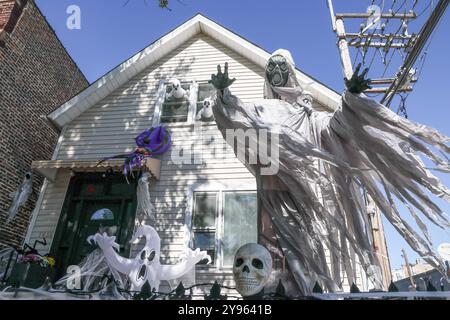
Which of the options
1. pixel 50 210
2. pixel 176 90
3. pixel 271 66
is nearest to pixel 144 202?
pixel 50 210

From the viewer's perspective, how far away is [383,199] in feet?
9.53

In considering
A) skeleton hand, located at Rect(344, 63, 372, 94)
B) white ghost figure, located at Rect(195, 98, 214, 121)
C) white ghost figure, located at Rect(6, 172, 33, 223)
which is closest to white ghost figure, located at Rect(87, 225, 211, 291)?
skeleton hand, located at Rect(344, 63, 372, 94)

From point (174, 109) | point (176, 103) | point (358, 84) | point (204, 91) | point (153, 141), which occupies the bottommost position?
point (358, 84)

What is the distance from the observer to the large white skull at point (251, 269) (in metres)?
2.46

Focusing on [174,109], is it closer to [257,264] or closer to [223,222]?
[223,222]

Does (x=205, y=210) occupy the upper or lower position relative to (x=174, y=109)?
lower

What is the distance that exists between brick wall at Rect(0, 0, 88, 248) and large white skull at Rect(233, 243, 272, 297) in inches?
290

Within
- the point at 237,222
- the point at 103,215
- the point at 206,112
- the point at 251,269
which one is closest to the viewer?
the point at 251,269

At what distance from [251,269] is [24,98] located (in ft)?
31.5

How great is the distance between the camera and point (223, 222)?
23.4ft

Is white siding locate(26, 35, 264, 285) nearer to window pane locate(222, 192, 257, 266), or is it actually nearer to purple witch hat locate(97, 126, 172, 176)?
purple witch hat locate(97, 126, 172, 176)

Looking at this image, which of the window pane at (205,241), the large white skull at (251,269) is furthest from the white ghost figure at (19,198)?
the large white skull at (251,269)
